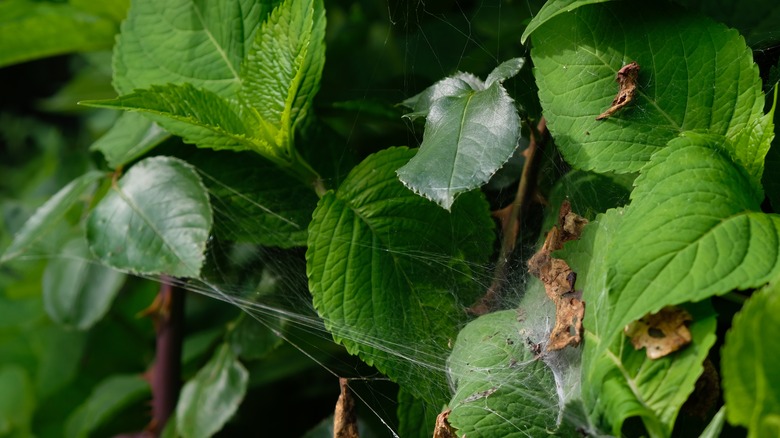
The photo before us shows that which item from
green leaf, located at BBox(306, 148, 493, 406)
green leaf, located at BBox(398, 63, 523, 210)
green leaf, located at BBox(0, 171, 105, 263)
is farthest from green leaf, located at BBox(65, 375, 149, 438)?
green leaf, located at BBox(398, 63, 523, 210)

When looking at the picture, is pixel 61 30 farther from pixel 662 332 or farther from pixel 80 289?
pixel 662 332

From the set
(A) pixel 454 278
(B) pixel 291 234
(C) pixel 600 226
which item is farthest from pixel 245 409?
(C) pixel 600 226

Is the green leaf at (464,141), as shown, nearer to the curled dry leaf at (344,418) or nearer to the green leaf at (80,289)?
the curled dry leaf at (344,418)

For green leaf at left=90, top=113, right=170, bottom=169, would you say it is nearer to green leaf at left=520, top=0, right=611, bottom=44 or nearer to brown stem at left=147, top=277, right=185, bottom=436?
brown stem at left=147, top=277, right=185, bottom=436

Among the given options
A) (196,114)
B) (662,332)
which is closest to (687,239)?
(662,332)

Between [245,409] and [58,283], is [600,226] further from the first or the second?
[58,283]

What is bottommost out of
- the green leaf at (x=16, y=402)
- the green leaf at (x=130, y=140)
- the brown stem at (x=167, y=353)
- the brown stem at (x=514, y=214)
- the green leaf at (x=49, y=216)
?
the green leaf at (x=16, y=402)

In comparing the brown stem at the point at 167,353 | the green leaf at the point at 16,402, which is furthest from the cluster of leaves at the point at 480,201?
the green leaf at the point at 16,402
